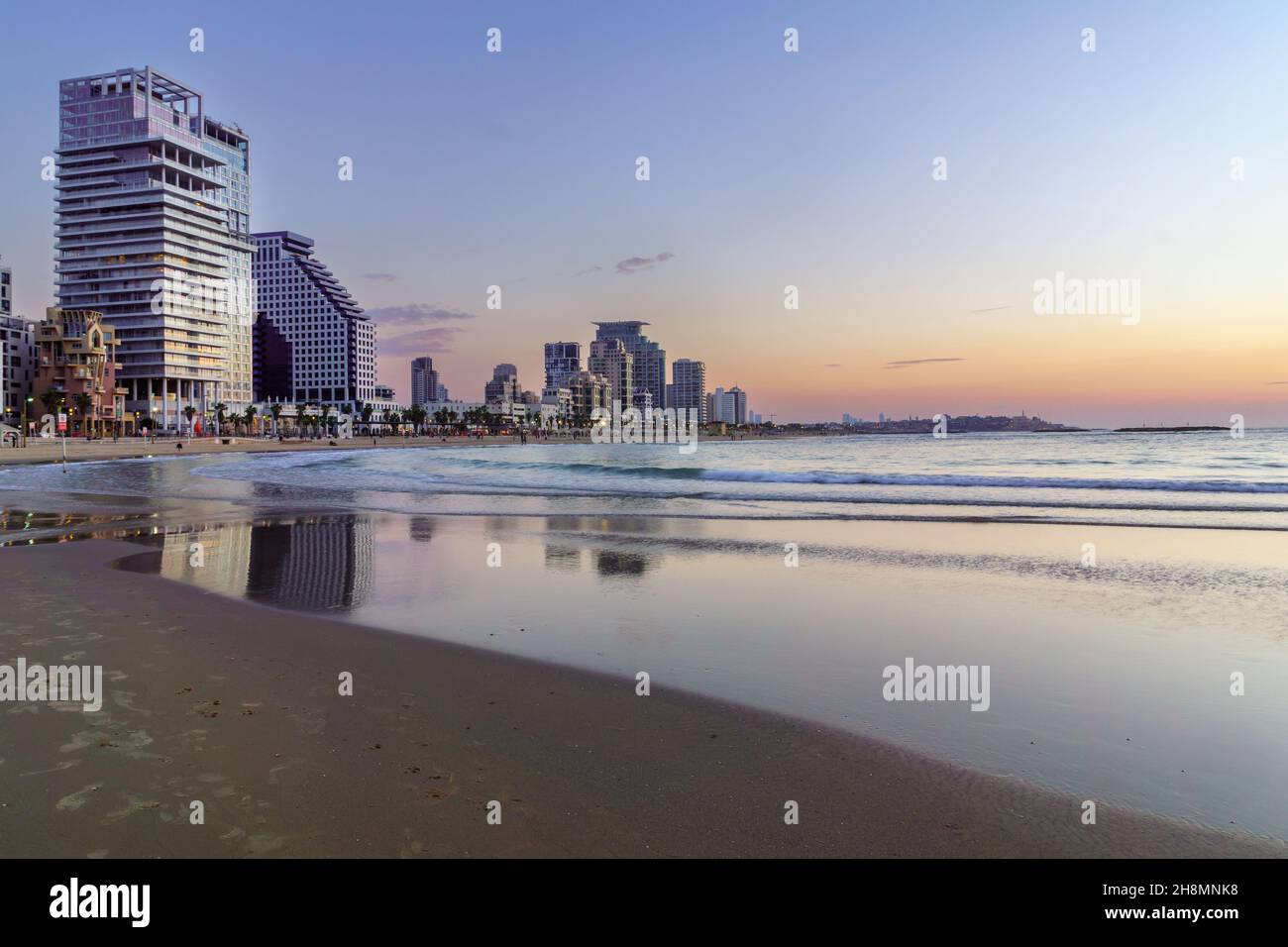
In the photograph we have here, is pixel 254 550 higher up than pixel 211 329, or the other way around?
pixel 211 329

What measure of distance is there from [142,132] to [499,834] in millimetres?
217828

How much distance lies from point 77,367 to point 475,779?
162 meters

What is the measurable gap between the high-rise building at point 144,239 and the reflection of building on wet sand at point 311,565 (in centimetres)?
16476

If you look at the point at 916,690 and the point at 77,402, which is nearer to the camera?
the point at 916,690

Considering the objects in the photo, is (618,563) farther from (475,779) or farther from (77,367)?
(77,367)

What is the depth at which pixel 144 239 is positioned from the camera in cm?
16012

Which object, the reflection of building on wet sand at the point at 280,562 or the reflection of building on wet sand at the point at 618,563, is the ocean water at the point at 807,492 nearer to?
the reflection of building on wet sand at the point at 280,562

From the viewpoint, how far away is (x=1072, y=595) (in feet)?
35.5

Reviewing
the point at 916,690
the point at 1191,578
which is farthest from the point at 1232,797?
the point at 1191,578

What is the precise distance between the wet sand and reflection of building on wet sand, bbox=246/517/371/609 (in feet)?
11.4

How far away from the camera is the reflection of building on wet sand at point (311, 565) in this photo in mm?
10648
